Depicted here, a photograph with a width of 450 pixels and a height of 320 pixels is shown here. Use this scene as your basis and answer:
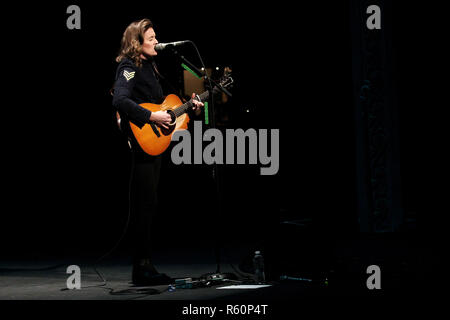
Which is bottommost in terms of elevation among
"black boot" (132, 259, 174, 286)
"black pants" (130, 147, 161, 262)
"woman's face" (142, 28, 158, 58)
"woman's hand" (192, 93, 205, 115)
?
"black boot" (132, 259, 174, 286)

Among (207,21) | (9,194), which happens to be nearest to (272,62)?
(207,21)

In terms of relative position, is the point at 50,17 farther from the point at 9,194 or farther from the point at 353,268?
the point at 353,268

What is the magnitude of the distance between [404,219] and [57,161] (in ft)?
14.0

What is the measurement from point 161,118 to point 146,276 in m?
0.96

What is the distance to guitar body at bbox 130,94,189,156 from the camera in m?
3.43

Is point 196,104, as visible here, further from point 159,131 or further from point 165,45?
point 165,45

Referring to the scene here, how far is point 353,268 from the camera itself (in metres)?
3.77

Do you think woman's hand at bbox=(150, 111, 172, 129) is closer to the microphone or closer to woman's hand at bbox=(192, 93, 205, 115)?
woman's hand at bbox=(192, 93, 205, 115)

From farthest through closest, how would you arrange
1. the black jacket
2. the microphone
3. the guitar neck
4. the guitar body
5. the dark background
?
the dark background
the guitar neck
the guitar body
the black jacket
the microphone

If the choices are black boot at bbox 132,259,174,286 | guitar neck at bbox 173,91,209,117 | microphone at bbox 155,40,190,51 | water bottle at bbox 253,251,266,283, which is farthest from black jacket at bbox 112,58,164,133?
water bottle at bbox 253,251,266,283

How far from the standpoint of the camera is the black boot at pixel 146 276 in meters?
A: 3.39

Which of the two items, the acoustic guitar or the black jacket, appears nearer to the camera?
the black jacket

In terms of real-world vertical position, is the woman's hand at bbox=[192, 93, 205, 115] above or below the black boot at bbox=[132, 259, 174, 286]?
above

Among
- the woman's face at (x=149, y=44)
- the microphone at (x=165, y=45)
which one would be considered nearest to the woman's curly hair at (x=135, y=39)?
the woman's face at (x=149, y=44)
